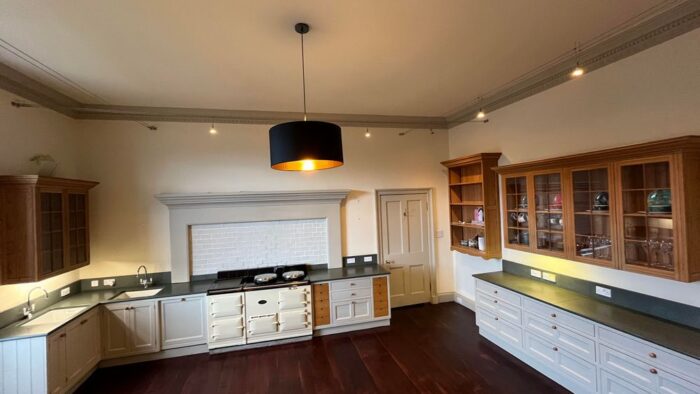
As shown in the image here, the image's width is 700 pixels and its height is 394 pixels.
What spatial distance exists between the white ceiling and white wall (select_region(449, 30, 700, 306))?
1.51ft

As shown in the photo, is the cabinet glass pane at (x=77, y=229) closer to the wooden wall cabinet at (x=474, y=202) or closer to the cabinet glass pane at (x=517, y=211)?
the wooden wall cabinet at (x=474, y=202)

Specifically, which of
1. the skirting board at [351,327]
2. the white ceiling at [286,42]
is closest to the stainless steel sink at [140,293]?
the skirting board at [351,327]

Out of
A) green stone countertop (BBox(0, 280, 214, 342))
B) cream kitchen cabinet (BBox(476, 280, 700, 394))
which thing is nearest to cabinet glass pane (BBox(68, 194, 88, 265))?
green stone countertop (BBox(0, 280, 214, 342))

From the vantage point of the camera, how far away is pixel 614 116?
8.89 feet

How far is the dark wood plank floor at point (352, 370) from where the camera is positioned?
9.66ft

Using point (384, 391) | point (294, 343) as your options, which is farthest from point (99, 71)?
point (384, 391)

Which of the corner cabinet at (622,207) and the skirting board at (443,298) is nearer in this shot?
the corner cabinet at (622,207)

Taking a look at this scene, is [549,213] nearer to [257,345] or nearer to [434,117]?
[434,117]

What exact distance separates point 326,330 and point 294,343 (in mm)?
464

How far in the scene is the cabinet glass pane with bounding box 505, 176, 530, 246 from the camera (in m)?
3.48

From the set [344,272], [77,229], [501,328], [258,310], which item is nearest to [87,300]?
[77,229]

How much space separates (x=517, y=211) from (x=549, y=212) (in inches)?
18.6

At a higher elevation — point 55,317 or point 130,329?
point 55,317

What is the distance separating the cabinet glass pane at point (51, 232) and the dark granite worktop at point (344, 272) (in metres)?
2.80
